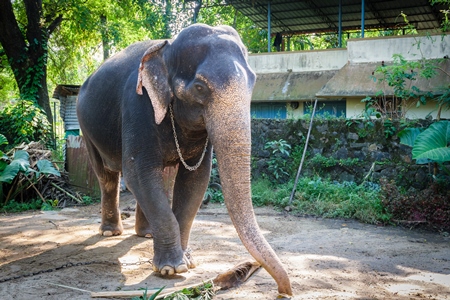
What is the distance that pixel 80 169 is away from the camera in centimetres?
1084

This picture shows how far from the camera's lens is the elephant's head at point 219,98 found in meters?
3.66

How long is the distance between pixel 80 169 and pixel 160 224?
687 cm

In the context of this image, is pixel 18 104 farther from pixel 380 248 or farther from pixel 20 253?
pixel 380 248

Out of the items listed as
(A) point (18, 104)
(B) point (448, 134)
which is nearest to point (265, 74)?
(A) point (18, 104)

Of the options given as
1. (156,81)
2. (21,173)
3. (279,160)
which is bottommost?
(21,173)

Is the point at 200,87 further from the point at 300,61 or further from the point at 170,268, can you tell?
the point at 300,61

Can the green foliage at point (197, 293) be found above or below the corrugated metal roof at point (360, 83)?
below

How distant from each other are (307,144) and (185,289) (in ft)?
24.5

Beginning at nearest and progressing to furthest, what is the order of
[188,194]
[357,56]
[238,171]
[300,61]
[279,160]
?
[238,171]
[188,194]
[279,160]
[357,56]
[300,61]

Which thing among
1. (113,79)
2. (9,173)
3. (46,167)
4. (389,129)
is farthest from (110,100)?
(389,129)

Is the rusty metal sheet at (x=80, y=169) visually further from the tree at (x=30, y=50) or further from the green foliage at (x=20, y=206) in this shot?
the tree at (x=30, y=50)

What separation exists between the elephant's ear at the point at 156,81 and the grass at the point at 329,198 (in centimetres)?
497

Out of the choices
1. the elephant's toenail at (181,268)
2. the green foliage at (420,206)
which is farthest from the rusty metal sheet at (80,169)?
the elephant's toenail at (181,268)

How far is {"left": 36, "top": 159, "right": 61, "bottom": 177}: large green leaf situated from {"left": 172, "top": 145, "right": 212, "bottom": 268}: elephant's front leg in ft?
17.6
